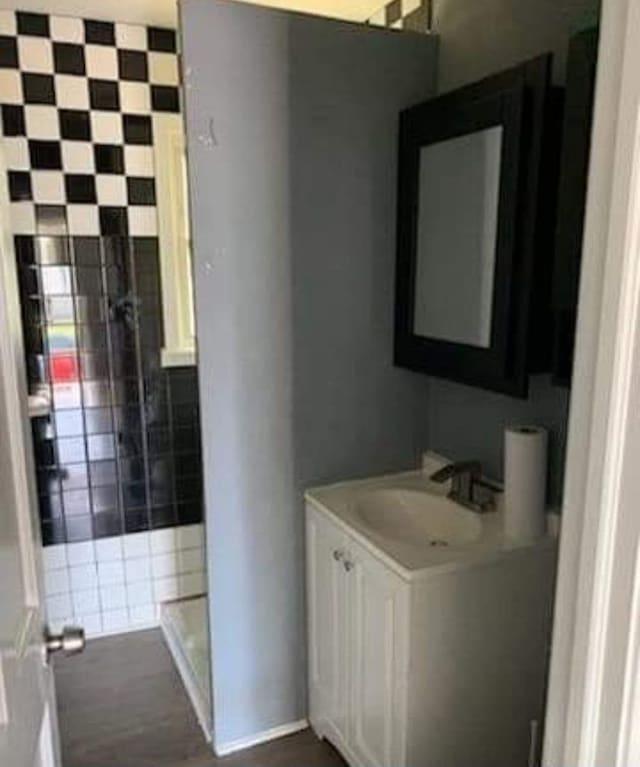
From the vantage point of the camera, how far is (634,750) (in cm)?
58

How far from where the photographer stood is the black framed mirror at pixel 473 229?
1408 mm

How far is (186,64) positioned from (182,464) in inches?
62.0

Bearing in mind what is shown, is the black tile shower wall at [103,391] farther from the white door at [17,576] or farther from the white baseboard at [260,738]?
the white door at [17,576]

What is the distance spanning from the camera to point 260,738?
6.58ft

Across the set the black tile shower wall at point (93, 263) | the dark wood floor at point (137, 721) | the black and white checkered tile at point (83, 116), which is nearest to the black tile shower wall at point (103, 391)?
the black tile shower wall at point (93, 263)

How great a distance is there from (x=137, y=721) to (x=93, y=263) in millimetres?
1606

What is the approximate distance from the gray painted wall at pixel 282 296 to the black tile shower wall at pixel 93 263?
1.46 ft

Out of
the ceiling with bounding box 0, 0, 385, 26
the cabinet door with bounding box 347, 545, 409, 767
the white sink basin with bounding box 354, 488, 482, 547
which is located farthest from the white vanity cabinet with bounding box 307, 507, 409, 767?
the ceiling with bounding box 0, 0, 385, 26

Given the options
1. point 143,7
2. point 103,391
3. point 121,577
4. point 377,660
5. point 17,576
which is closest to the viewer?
point 17,576

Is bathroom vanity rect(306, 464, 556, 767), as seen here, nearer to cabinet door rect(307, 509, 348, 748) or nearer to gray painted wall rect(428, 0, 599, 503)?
cabinet door rect(307, 509, 348, 748)

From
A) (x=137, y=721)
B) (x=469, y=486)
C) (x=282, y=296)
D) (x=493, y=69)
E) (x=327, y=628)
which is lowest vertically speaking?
(x=137, y=721)

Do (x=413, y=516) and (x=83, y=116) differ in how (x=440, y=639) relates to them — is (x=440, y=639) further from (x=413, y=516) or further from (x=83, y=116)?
(x=83, y=116)

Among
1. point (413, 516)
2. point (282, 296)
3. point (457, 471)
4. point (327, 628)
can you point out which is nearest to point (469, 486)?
point (457, 471)

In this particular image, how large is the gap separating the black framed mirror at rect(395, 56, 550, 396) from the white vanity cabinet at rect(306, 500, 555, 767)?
480 millimetres
